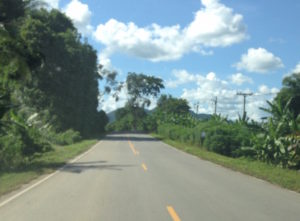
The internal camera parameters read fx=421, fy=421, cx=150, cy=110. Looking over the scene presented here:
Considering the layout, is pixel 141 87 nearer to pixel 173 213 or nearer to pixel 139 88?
pixel 139 88

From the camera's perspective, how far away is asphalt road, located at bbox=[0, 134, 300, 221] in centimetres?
875

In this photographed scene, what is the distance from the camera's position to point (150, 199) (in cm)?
1062

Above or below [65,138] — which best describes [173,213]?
below

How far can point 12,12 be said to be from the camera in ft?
83.6

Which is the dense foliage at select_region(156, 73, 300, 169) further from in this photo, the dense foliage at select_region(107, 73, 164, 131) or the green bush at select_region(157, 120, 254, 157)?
the dense foliage at select_region(107, 73, 164, 131)

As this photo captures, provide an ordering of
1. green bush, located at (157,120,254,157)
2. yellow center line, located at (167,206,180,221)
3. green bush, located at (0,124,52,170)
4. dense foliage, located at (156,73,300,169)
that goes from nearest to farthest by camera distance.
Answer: yellow center line, located at (167,206,180,221)
green bush, located at (0,124,52,170)
dense foliage, located at (156,73,300,169)
green bush, located at (157,120,254,157)

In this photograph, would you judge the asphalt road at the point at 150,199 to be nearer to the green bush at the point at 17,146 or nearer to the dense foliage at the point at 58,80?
the green bush at the point at 17,146

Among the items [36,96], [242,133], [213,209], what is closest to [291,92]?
[242,133]

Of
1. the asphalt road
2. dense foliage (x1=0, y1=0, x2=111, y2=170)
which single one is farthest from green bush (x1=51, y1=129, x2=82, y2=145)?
the asphalt road

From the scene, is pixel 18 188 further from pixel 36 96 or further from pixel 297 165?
pixel 36 96

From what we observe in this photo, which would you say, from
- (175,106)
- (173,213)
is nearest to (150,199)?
(173,213)

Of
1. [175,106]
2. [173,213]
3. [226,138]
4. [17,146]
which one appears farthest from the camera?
[175,106]

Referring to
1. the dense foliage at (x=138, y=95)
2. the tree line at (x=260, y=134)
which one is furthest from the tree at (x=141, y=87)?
the tree line at (x=260, y=134)

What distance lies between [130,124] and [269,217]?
10073cm
